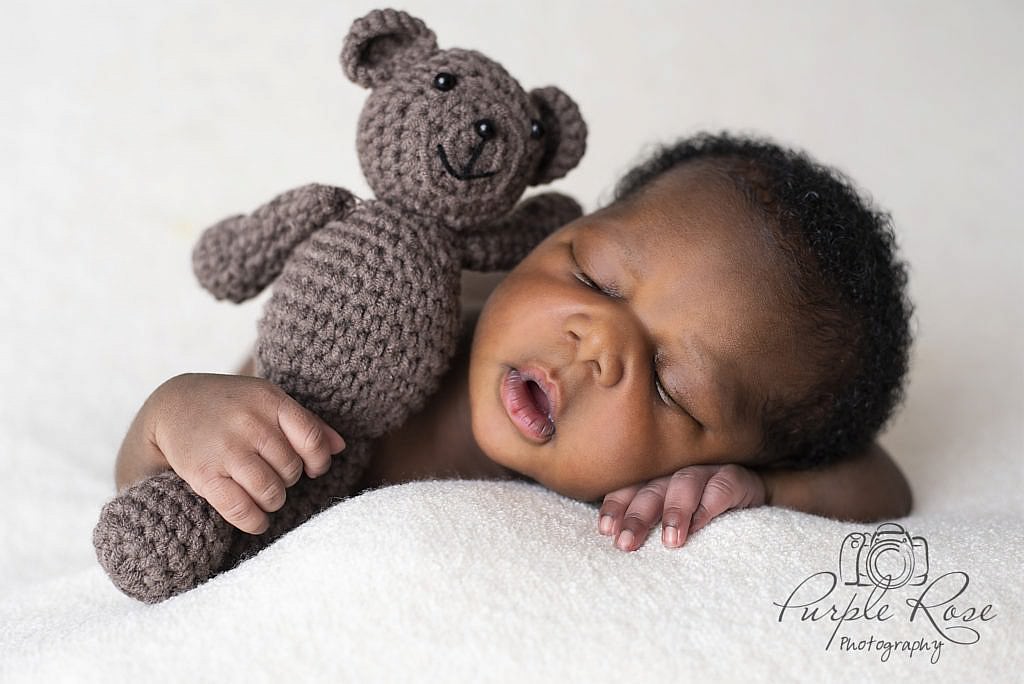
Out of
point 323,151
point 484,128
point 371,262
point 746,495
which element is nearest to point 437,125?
point 484,128

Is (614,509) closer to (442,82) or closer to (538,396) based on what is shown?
(538,396)

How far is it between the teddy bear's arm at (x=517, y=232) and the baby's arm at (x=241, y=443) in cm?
30

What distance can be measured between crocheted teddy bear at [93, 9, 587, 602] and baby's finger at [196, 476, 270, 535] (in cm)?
3

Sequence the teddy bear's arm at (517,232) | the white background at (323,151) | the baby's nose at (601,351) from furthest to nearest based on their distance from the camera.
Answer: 1. the white background at (323,151)
2. the teddy bear's arm at (517,232)
3. the baby's nose at (601,351)

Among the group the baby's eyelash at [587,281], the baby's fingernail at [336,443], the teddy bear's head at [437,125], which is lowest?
the baby's fingernail at [336,443]

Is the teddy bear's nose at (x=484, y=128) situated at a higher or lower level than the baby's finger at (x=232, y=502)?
higher

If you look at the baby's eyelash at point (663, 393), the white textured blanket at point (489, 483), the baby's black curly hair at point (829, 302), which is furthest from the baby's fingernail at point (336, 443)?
the baby's black curly hair at point (829, 302)

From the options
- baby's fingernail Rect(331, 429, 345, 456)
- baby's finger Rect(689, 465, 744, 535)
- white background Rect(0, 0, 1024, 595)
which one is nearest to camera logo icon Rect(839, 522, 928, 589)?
baby's finger Rect(689, 465, 744, 535)

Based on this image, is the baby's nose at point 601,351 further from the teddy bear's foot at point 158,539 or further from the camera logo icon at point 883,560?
the teddy bear's foot at point 158,539

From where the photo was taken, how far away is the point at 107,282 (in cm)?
186

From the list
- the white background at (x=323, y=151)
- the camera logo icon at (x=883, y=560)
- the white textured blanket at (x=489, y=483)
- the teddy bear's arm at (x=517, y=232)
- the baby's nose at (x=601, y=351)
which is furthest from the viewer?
the white background at (x=323, y=151)

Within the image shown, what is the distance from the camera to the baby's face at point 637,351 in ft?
3.65

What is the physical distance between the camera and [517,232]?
1.33 metres

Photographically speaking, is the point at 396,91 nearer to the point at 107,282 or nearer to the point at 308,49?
the point at 107,282
